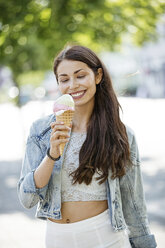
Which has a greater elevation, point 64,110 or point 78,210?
point 64,110

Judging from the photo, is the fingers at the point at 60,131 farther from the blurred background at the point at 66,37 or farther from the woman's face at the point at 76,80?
the blurred background at the point at 66,37

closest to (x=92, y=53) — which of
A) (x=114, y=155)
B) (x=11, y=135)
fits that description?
(x=114, y=155)

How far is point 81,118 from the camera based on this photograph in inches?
94.9

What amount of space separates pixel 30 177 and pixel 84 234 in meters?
0.45

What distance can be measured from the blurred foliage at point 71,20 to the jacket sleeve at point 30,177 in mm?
3380

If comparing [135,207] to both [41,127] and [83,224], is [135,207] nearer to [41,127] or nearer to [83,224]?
[83,224]

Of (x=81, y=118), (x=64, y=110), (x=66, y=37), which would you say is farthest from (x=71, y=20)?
(x=64, y=110)

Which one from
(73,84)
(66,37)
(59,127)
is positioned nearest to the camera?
(59,127)

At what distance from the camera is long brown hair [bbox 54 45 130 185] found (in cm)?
223

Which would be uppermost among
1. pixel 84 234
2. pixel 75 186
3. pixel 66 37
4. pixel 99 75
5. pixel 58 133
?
pixel 66 37

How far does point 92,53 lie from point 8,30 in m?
3.83

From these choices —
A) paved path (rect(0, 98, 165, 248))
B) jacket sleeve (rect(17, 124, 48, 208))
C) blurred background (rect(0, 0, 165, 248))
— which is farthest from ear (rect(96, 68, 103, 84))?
paved path (rect(0, 98, 165, 248))

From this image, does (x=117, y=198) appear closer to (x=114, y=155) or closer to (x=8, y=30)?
(x=114, y=155)

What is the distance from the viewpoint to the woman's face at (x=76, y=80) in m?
2.27
